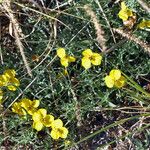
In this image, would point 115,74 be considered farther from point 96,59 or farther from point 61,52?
point 61,52

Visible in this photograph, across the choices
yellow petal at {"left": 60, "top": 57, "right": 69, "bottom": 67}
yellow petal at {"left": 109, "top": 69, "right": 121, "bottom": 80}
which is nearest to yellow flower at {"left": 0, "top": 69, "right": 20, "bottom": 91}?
yellow petal at {"left": 60, "top": 57, "right": 69, "bottom": 67}

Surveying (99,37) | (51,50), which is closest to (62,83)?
(51,50)

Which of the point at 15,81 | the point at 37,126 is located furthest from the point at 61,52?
the point at 37,126

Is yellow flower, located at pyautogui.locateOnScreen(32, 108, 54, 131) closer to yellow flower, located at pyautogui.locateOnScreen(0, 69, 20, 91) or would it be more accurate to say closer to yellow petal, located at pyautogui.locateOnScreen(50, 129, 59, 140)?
yellow petal, located at pyautogui.locateOnScreen(50, 129, 59, 140)

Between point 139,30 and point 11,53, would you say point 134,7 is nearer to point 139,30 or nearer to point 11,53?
point 139,30

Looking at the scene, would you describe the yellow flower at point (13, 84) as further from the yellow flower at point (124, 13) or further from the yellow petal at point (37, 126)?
the yellow flower at point (124, 13)

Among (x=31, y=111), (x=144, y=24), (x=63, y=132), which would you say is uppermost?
(x=144, y=24)
